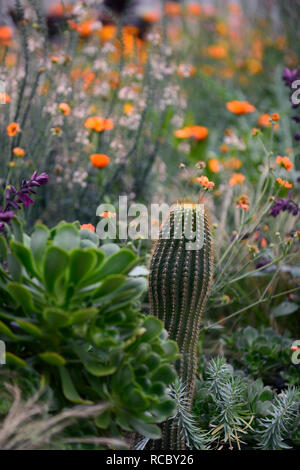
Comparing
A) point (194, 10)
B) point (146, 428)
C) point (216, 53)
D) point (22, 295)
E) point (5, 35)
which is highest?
point (194, 10)

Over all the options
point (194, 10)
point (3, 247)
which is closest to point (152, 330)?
point (3, 247)

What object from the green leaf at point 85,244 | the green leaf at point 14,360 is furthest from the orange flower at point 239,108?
the green leaf at point 14,360

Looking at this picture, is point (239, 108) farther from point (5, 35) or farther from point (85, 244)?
point (85, 244)

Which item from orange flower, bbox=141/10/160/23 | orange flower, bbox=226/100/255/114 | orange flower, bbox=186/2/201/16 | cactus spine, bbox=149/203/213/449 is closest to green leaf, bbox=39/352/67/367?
cactus spine, bbox=149/203/213/449

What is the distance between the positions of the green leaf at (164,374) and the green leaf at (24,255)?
40cm

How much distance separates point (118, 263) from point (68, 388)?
328mm

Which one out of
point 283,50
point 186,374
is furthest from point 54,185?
point 283,50

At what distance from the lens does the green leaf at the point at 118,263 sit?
1.37 meters

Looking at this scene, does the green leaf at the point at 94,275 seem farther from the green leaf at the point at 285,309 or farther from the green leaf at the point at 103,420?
the green leaf at the point at 285,309

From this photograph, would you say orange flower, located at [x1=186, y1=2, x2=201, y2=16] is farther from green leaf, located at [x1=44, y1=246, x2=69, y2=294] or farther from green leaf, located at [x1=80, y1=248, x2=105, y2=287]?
green leaf, located at [x1=44, y1=246, x2=69, y2=294]

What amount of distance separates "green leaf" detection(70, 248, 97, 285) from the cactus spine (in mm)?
439

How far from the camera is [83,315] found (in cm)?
128

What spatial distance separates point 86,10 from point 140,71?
739 mm

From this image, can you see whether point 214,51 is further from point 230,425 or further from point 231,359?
point 230,425
